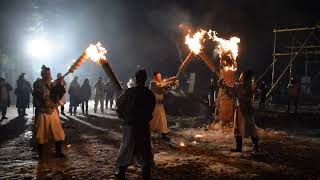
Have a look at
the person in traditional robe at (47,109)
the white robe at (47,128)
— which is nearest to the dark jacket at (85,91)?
the person in traditional robe at (47,109)

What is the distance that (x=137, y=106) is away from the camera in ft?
23.1

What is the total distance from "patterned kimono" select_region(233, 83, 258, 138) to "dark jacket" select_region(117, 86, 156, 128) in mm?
3666

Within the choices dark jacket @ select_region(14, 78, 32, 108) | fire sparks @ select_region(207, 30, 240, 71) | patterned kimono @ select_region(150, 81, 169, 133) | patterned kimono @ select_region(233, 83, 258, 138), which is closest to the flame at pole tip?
fire sparks @ select_region(207, 30, 240, 71)

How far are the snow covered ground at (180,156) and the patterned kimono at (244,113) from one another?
0.63m

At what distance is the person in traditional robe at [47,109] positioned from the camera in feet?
29.7

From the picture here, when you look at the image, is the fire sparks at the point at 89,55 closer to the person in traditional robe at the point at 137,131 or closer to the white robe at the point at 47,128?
the white robe at the point at 47,128

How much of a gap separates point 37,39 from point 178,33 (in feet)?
48.4

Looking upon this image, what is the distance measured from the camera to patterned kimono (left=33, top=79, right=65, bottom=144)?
29.7ft

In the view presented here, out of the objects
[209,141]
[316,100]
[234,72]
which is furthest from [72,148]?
[316,100]

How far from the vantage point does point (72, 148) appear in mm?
11086

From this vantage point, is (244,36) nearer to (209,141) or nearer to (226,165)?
(209,141)

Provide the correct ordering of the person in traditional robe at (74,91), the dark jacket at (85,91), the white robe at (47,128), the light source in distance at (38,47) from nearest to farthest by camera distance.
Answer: the white robe at (47,128) → the person in traditional robe at (74,91) → the dark jacket at (85,91) → the light source in distance at (38,47)

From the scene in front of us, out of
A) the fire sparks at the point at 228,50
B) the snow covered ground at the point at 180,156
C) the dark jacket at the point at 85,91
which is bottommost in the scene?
the snow covered ground at the point at 180,156

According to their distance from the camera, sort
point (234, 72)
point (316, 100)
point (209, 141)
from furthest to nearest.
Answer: point (316, 100) → point (234, 72) → point (209, 141)
